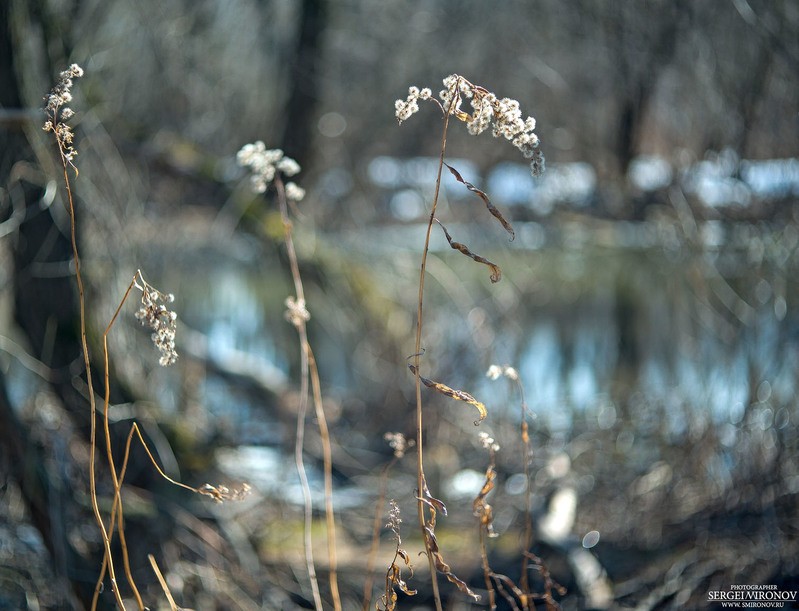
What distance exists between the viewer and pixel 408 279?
6.50 metres

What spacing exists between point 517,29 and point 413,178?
1.48m

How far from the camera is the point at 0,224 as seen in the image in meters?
2.88

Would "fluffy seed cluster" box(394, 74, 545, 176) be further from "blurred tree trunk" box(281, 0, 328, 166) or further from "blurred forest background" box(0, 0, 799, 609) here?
"blurred tree trunk" box(281, 0, 328, 166)

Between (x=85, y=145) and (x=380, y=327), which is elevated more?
(x=85, y=145)

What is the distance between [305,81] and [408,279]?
1.73 m

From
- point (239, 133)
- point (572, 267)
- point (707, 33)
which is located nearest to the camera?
point (707, 33)

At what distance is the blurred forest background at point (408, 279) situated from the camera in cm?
325

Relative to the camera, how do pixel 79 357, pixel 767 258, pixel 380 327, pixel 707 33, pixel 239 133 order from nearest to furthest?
1. pixel 79 357
2. pixel 767 258
3. pixel 707 33
4. pixel 380 327
5. pixel 239 133

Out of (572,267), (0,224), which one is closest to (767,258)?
(0,224)

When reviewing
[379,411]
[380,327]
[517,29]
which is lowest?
[379,411]

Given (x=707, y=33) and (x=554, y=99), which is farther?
(x=554, y=99)

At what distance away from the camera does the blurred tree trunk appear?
6496 mm

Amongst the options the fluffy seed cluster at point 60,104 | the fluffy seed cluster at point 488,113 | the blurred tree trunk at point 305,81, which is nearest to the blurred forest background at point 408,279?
the blurred tree trunk at point 305,81

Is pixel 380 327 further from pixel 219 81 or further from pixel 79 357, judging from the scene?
pixel 79 357
